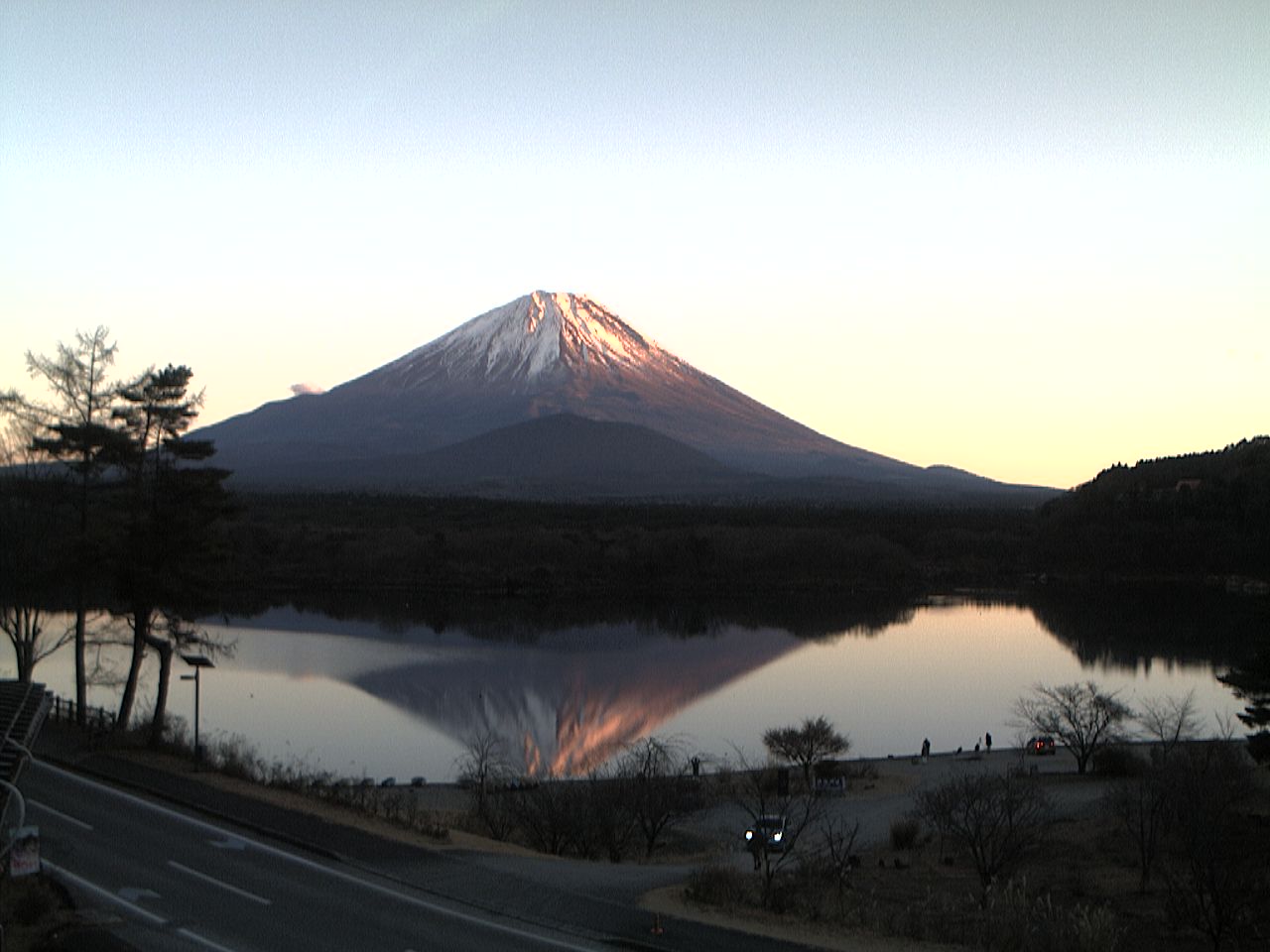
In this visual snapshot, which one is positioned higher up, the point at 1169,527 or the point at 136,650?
the point at 1169,527

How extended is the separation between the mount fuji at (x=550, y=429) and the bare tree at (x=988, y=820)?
107367 millimetres

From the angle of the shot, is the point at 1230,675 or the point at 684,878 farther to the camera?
the point at 1230,675

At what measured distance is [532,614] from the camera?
47844 millimetres

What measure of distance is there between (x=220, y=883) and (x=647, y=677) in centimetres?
2463

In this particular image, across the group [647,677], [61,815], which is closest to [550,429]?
[647,677]

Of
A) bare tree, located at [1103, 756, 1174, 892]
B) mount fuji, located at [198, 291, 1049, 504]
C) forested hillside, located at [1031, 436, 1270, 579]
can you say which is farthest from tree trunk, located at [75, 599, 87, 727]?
mount fuji, located at [198, 291, 1049, 504]

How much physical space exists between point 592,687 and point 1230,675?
16806 millimetres

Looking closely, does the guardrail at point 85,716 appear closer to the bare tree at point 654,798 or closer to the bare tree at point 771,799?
the bare tree at point 654,798

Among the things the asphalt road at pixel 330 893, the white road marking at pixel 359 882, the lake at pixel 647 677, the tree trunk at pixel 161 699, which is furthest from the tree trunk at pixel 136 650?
the asphalt road at pixel 330 893

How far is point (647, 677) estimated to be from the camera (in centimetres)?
3425

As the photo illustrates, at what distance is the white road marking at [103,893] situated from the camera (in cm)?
903

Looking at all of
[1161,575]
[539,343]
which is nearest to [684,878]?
[1161,575]

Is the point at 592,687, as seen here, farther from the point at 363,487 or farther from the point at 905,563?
the point at 363,487

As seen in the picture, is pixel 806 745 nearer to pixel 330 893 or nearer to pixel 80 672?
pixel 80 672
